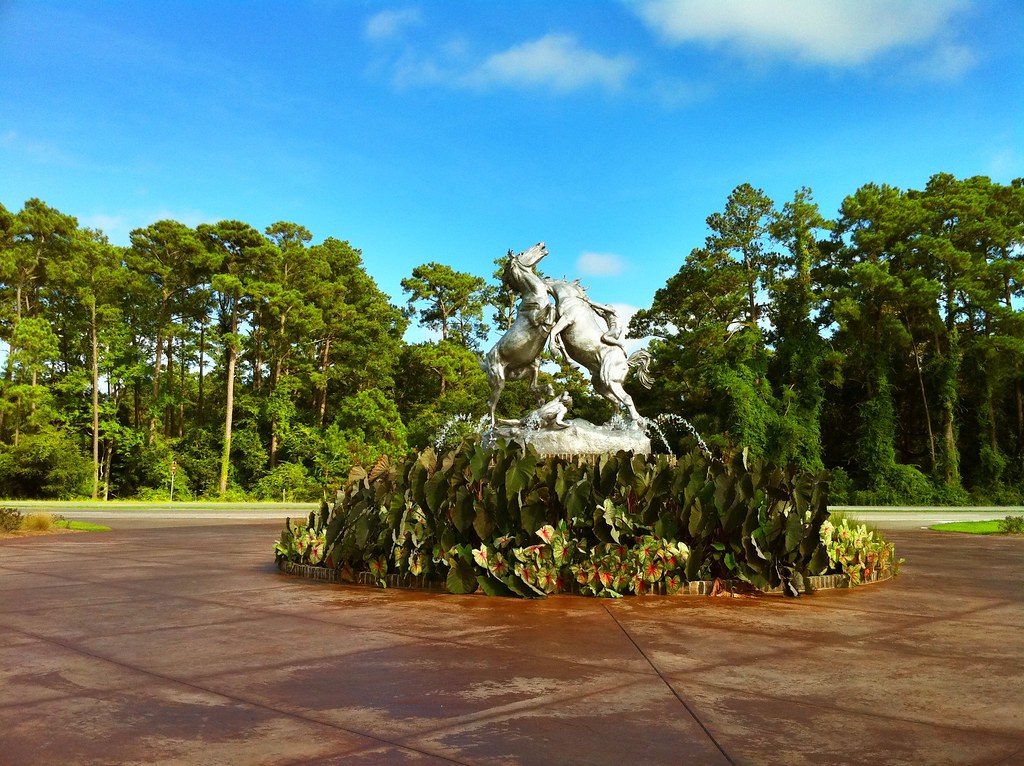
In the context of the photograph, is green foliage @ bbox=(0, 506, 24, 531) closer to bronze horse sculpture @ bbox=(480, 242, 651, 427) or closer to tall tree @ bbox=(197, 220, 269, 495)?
bronze horse sculpture @ bbox=(480, 242, 651, 427)

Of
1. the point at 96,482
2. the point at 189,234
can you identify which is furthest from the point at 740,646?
the point at 189,234

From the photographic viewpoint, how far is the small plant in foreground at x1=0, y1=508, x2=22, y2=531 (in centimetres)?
1285

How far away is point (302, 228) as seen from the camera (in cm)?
4266

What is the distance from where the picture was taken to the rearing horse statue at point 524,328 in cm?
1327

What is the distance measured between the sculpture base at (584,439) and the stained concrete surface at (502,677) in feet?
19.4

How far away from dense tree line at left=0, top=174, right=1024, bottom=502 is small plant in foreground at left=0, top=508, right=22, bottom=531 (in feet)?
68.2

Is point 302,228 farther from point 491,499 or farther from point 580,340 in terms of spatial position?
point 491,499

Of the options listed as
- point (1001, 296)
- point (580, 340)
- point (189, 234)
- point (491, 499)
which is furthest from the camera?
point (189, 234)

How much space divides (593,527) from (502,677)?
2.73m

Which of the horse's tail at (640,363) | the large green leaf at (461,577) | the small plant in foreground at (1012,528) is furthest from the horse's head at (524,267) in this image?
the small plant in foreground at (1012,528)

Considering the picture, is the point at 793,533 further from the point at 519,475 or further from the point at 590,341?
the point at 590,341

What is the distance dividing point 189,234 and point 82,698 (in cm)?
3687

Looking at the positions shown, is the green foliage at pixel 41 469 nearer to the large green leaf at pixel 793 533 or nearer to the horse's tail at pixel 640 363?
the horse's tail at pixel 640 363

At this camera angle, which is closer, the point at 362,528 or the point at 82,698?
the point at 82,698
